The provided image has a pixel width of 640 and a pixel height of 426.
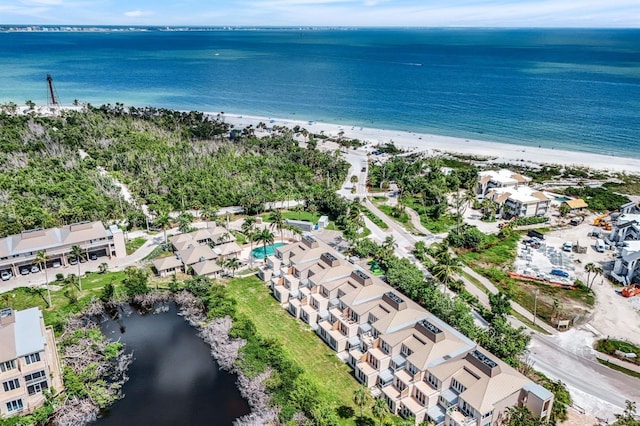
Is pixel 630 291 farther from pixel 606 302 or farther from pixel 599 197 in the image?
pixel 599 197

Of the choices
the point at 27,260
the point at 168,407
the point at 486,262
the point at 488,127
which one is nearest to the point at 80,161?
the point at 27,260

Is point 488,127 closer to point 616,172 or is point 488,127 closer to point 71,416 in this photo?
point 616,172

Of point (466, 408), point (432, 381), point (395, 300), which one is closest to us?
point (466, 408)

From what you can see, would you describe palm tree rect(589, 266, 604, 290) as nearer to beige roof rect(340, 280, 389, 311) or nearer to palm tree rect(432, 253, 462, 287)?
palm tree rect(432, 253, 462, 287)

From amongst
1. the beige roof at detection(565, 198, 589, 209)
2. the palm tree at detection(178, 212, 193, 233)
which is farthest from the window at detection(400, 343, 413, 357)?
the beige roof at detection(565, 198, 589, 209)

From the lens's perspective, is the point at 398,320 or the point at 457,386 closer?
the point at 457,386

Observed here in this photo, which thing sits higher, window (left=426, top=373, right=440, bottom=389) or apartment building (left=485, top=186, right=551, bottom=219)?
window (left=426, top=373, right=440, bottom=389)

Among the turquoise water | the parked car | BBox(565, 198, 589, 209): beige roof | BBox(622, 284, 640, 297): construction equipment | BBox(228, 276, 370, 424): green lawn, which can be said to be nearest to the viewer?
BBox(228, 276, 370, 424): green lawn

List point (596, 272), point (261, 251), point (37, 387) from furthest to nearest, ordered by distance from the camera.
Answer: point (261, 251) < point (596, 272) < point (37, 387)

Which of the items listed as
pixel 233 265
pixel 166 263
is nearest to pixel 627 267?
pixel 233 265
